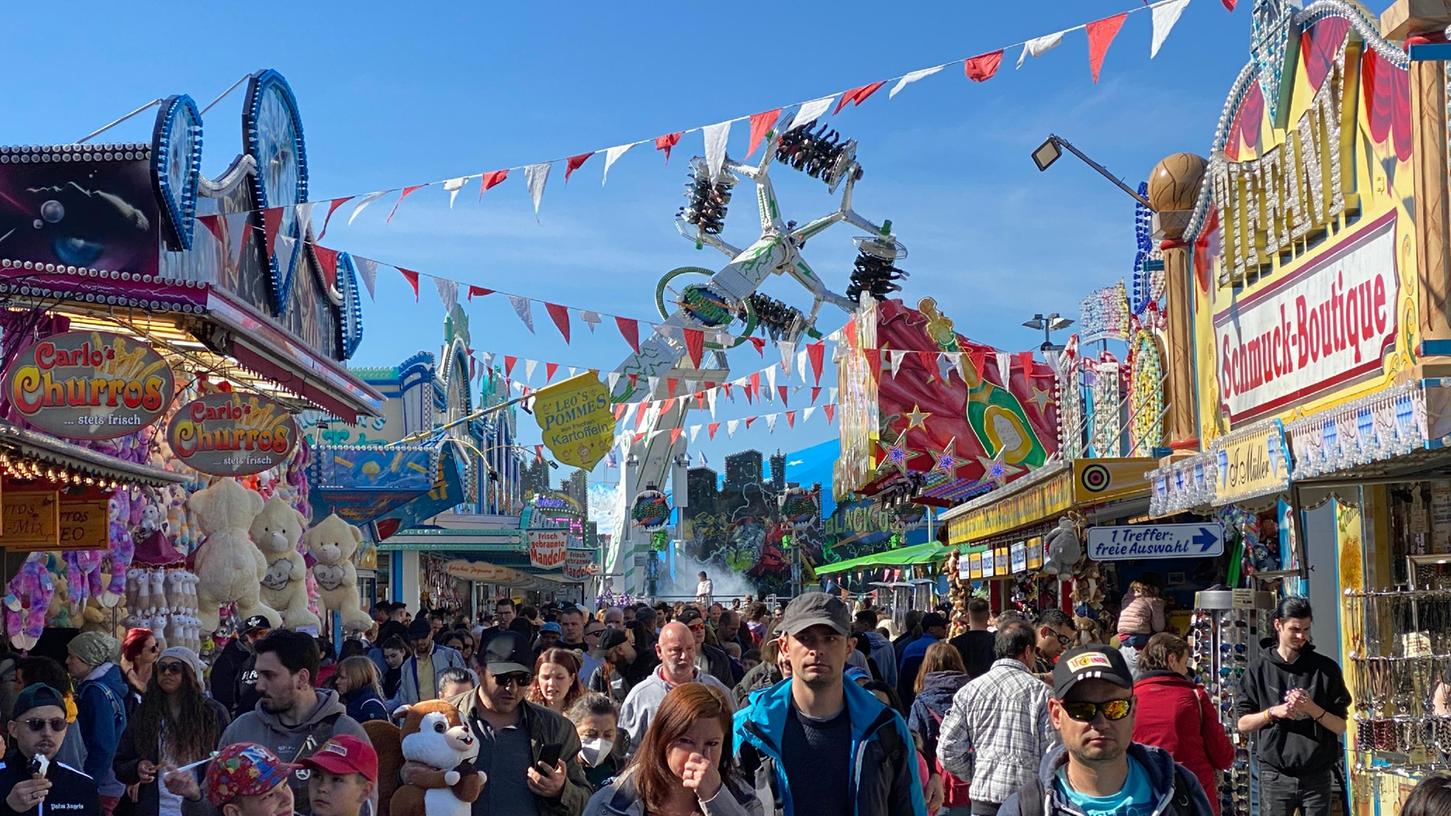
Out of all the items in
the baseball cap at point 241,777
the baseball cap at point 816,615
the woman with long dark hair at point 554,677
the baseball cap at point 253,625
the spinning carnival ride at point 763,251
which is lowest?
the baseball cap at point 241,777

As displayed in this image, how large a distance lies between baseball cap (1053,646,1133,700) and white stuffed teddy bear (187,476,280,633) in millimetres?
15450

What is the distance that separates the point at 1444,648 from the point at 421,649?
6683 mm

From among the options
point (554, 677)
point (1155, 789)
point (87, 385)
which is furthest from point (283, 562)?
point (1155, 789)

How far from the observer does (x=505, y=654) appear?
6.13 m

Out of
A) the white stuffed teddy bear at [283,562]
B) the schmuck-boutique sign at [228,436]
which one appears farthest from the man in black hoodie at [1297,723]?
the white stuffed teddy bear at [283,562]

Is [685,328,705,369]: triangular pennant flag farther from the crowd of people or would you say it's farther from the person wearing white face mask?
the person wearing white face mask

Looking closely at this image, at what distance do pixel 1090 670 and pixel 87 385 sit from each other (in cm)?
884

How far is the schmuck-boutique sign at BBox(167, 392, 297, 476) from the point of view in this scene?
14.6 metres

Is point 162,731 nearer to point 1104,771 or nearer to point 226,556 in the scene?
point 1104,771

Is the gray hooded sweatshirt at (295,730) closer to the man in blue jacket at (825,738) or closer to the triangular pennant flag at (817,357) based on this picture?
the man in blue jacket at (825,738)

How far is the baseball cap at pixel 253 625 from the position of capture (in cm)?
1594

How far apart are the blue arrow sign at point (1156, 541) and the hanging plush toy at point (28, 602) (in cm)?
888

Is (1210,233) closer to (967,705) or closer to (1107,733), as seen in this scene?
(967,705)

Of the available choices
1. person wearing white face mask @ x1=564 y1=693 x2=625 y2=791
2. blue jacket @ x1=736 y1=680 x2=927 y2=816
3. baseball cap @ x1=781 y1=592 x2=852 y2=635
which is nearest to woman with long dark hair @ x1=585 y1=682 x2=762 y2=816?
blue jacket @ x1=736 y1=680 x2=927 y2=816
